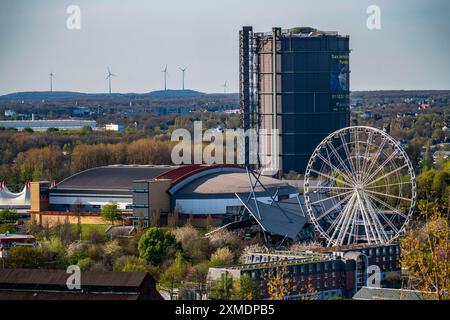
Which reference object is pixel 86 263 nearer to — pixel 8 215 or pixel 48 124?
pixel 8 215

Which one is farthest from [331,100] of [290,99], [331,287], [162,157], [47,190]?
[331,287]

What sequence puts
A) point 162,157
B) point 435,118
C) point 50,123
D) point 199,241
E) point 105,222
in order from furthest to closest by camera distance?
point 50,123
point 435,118
point 162,157
point 105,222
point 199,241

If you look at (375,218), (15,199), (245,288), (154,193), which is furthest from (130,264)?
(15,199)

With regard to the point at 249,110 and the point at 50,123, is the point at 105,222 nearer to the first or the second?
the point at 249,110

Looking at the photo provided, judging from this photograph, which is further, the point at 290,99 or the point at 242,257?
the point at 290,99

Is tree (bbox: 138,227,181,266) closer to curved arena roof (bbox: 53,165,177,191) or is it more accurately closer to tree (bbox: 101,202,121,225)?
tree (bbox: 101,202,121,225)

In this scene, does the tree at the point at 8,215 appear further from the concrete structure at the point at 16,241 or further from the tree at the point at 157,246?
the tree at the point at 157,246
